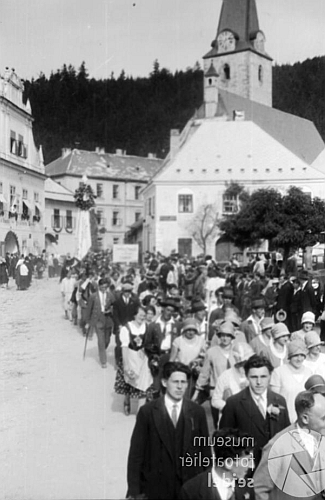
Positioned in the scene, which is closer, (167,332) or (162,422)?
(162,422)

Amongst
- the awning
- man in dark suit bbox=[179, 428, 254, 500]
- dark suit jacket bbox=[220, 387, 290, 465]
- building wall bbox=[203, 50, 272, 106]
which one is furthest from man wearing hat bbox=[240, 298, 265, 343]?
building wall bbox=[203, 50, 272, 106]

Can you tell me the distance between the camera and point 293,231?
217 inches

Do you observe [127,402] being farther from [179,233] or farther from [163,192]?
[179,233]

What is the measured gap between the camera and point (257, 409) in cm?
361

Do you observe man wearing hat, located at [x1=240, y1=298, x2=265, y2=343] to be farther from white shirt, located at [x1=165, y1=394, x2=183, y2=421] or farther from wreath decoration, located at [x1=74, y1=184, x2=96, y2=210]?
white shirt, located at [x1=165, y1=394, x2=183, y2=421]

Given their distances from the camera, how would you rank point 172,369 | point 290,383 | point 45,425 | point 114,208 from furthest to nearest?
point 114,208 → point 45,425 → point 290,383 → point 172,369

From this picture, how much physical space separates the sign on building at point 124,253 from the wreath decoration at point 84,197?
3.00m

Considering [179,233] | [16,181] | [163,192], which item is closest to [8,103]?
[16,181]

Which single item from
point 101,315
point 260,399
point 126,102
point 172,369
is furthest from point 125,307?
point 172,369

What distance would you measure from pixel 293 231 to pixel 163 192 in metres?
4.14

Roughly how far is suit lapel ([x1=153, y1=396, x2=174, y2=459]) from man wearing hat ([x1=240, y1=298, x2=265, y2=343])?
3060 mm

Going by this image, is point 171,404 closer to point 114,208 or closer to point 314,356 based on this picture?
point 314,356

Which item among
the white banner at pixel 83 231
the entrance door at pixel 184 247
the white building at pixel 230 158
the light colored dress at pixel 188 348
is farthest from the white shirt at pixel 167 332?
the entrance door at pixel 184 247

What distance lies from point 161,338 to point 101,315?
2795mm
